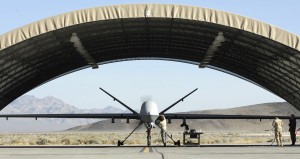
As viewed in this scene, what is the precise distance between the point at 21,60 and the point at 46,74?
7916 mm

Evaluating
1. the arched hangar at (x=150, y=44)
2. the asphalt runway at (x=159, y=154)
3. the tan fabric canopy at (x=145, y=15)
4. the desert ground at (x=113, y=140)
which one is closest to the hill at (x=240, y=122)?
the desert ground at (x=113, y=140)

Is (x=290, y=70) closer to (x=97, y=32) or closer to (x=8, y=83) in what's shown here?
(x=97, y=32)

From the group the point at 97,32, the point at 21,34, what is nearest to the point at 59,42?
the point at 97,32

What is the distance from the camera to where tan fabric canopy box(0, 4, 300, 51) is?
87.7 feet

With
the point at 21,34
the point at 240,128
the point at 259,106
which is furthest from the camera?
the point at 259,106

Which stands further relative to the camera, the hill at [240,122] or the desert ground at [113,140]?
the hill at [240,122]

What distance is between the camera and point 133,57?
43.3 m

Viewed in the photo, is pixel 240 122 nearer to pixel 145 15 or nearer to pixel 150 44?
pixel 150 44

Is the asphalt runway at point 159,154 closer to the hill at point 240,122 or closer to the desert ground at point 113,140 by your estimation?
the desert ground at point 113,140

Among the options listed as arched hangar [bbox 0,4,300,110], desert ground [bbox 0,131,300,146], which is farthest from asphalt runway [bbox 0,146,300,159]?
desert ground [bbox 0,131,300,146]

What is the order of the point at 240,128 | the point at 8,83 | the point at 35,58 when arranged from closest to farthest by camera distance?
the point at 35,58, the point at 8,83, the point at 240,128

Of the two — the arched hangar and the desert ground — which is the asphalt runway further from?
the desert ground

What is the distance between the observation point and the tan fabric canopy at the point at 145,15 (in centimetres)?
2673

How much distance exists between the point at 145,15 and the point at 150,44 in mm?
11960
